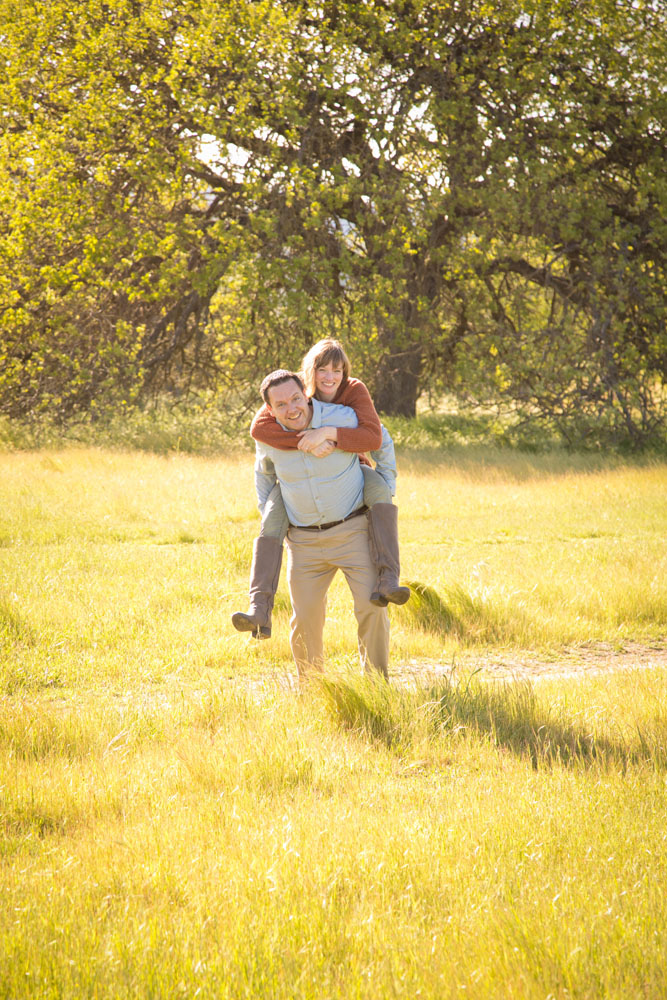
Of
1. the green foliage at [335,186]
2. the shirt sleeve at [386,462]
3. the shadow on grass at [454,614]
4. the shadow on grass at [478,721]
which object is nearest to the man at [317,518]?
the shirt sleeve at [386,462]

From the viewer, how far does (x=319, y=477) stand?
4.54 m

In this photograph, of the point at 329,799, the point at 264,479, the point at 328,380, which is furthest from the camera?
the point at 264,479

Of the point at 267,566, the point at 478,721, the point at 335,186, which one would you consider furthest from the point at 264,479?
the point at 335,186

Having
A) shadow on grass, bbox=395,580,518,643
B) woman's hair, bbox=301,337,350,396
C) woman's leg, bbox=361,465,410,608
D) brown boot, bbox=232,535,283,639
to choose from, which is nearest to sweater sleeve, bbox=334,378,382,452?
woman's hair, bbox=301,337,350,396

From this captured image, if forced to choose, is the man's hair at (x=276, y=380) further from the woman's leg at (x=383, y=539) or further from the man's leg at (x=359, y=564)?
the man's leg at (x=359, y=564)

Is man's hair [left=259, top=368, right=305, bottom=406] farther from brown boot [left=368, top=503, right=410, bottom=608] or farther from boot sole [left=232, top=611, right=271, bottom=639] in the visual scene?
boot sole [left=232, top=611, right=271, bottom=639]

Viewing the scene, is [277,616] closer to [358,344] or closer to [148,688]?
[148,688]

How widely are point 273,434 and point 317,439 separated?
0.87 feet

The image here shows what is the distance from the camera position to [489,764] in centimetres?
398

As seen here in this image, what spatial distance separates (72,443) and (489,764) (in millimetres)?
14175

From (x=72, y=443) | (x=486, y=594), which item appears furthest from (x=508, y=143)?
(x=486, y=594)

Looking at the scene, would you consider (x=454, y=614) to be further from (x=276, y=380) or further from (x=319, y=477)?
(x=276, y=380)

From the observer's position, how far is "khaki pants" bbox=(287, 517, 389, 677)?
15.1 feet

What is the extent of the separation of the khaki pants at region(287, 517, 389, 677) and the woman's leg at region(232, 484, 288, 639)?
12 cm
